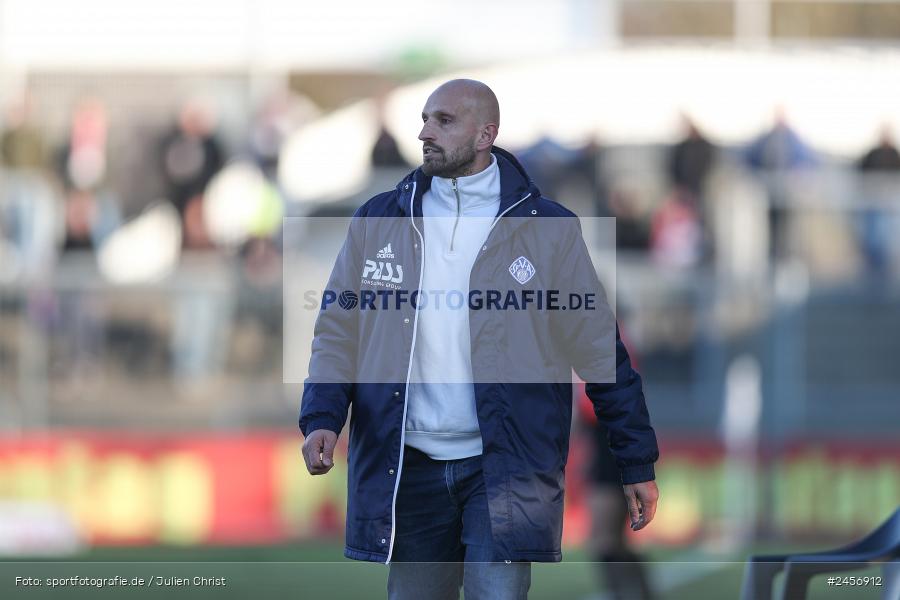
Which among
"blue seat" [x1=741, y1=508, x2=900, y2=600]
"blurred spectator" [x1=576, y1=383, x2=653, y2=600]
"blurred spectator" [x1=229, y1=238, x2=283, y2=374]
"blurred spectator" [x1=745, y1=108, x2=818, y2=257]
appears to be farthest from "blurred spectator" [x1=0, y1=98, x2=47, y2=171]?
"blue seat" [x1=741, y1=508, x2=900, y2=600]

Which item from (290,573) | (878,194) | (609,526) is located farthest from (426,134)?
(878,194)

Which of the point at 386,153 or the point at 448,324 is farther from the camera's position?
the point at 386,153

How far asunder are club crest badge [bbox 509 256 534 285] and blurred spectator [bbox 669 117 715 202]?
289 inches

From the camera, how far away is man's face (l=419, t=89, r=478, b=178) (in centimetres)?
427

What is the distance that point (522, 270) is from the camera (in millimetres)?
4277

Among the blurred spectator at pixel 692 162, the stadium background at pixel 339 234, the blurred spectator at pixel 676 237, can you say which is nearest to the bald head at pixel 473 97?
the stadium background at pixel 339 234

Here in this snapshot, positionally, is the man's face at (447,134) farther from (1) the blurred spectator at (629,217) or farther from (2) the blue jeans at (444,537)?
(1) the blurred spectator at (629,217)

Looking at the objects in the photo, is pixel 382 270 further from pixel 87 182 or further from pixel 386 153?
pixel 87 182

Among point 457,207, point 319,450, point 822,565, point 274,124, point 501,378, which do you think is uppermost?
point 274,124

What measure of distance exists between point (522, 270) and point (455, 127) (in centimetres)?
44

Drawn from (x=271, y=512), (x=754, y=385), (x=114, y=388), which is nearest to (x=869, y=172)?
(x=754, y=385)

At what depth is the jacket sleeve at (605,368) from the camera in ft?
14.0

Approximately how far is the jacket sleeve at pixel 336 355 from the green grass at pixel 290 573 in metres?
3.19

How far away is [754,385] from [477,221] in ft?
23.3
